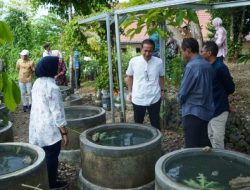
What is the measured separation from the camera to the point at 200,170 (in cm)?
354

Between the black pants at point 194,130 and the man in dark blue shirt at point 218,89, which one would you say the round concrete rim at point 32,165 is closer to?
the black pants at point 194,130

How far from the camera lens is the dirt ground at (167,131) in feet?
17.9

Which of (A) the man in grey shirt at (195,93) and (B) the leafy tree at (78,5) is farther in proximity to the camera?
(B) the leafy tree at (78,5)

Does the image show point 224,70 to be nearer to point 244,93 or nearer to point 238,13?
point 244,93

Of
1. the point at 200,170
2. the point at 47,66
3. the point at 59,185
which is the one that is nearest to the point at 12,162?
the point at 59,185

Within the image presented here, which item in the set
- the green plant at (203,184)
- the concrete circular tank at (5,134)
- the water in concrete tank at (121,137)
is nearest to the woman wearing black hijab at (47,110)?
the water in concrete tank at (121,137)

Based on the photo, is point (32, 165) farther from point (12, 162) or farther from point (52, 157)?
point (52, 157)

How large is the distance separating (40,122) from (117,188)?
1272mm

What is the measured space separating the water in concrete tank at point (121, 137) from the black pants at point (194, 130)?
630 millimetres

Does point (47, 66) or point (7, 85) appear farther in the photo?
point (47, 66)

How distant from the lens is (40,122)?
4332mm

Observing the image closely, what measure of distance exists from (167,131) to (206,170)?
3618 millimetres

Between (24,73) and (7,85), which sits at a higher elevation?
(7,85)

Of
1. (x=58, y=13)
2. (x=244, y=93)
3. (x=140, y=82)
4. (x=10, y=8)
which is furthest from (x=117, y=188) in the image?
(x=10, y=8)
